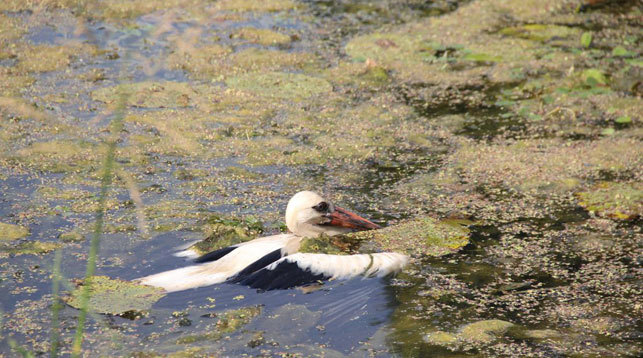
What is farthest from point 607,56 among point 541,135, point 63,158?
point 63,158

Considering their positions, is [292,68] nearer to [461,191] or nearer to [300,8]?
[300,8]

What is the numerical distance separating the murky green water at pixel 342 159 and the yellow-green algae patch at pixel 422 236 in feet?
0.39

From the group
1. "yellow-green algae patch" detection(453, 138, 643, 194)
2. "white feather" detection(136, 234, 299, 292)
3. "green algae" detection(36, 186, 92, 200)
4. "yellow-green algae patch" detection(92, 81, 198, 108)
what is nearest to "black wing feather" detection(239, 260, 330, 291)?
"white feather" detection(136, 234, 299, 292)

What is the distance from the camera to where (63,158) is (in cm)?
577

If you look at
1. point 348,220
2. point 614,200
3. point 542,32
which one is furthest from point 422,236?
point 542,32

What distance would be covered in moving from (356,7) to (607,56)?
2950 millimetres

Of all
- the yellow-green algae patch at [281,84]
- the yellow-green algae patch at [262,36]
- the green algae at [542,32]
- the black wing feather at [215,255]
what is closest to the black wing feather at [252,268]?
the black wing feather at [215,255]

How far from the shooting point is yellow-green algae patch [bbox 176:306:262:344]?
3.75 m

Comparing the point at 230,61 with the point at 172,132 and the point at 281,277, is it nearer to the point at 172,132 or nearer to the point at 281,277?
the point at 172,132

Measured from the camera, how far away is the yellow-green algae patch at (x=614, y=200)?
5.18 m

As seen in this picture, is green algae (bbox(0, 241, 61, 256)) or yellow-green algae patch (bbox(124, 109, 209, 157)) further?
yellow-green algae patch (bbox(124, 109, 209, 157))

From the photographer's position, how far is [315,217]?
4.69 meters

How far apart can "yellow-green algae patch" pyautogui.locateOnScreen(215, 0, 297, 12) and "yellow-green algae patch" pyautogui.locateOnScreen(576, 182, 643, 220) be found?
15.8 feet

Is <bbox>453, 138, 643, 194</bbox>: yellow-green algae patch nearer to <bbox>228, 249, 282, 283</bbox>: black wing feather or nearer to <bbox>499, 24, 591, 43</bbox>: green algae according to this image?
<bbox>228, 249, 282, 283</bbox>: black wing feather
